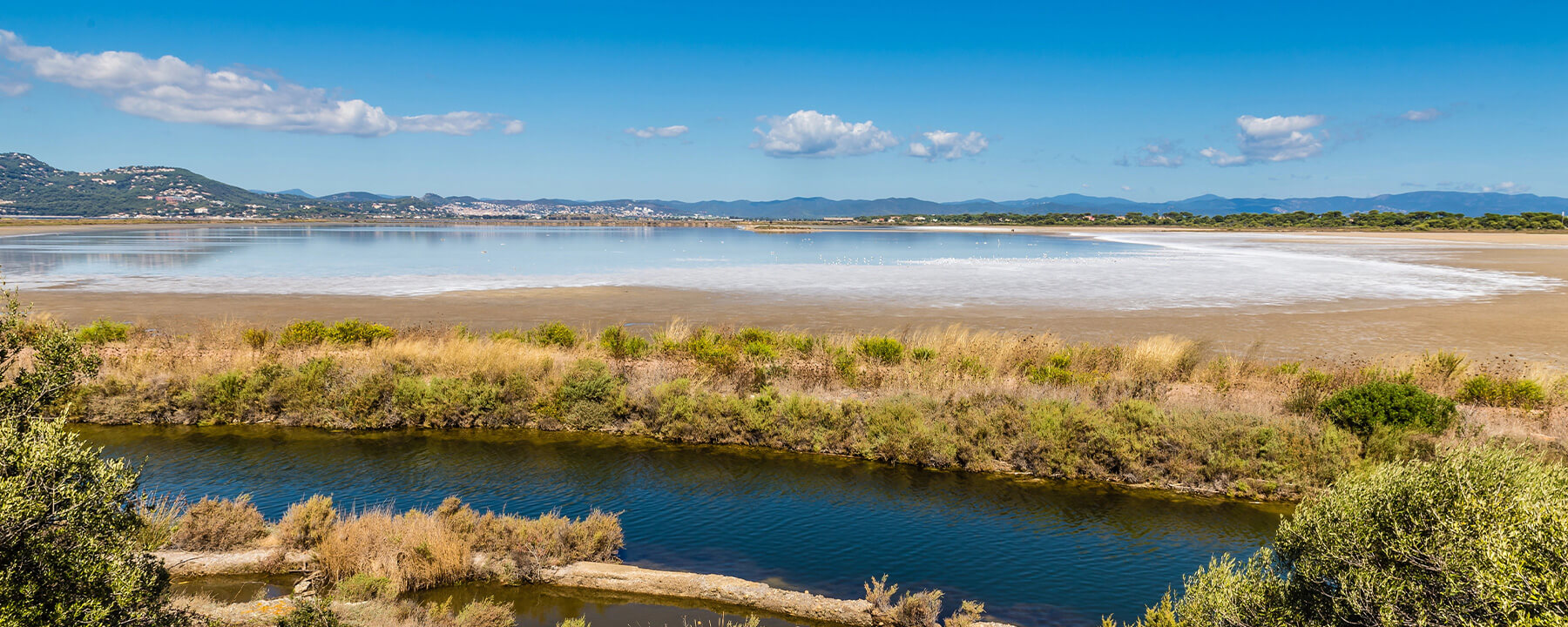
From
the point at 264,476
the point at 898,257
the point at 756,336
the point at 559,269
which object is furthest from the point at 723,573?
the point at 898,257

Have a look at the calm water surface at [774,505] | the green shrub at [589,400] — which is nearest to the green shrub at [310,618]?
the calm water surface at [774,505]

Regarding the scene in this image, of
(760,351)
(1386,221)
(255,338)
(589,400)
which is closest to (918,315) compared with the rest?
(760,351)

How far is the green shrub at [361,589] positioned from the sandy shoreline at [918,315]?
1654 cm

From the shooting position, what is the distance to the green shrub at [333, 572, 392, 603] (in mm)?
9117

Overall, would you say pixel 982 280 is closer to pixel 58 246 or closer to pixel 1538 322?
pixel 1538 322

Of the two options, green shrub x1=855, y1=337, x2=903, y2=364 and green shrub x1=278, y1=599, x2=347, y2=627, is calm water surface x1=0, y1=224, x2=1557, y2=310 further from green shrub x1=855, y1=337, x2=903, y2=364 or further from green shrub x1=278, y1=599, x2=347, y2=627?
green shrub x1=278, y1=599, x2=347, y2=627

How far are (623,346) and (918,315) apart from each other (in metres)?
13.4

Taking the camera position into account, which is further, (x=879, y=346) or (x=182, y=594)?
(x=879, y=346)

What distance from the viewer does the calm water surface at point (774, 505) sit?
35.4 feet

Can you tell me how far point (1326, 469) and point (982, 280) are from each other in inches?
1293

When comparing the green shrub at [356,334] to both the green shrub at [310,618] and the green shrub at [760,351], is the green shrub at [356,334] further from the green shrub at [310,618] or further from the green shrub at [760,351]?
the green shrub at [310,618]

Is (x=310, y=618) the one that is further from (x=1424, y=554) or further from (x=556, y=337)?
(x=556, y=337)

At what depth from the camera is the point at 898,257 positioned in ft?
228

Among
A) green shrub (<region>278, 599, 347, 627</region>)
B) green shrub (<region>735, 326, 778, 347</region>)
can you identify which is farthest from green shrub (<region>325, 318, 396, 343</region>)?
green shrub (<region>278, 599, 347, 627</region>)
